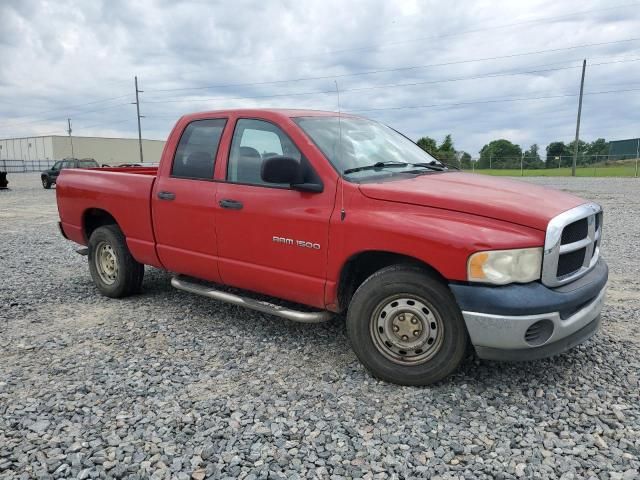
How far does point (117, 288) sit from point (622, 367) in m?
4.81

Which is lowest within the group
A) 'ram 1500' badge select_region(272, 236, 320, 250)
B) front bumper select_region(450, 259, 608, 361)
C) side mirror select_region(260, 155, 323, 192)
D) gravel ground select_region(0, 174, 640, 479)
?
gravel ground select_region(0, 174, 640, 479)

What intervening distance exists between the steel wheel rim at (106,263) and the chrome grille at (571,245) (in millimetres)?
4390

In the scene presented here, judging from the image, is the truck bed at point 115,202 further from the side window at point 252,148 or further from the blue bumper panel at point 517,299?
the blue bumper panel at point 517,299

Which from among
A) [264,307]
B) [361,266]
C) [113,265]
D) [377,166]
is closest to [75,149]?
[113,265]

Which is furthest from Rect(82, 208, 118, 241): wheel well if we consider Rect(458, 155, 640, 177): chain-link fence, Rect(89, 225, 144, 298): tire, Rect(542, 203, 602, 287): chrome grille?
Rect(458, 155, 640, 177): chain-link fence

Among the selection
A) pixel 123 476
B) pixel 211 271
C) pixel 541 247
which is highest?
pixel 541 247

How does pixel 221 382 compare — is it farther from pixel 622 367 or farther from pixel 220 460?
pixel 622 367

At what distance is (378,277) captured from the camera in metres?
3.47

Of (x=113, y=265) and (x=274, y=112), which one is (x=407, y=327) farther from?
(x=113, y=265)

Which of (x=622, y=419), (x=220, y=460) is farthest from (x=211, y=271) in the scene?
(x=622, y=419)

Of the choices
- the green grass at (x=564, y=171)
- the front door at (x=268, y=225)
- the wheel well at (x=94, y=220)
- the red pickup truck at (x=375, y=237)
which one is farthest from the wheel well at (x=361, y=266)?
the green grass at (x=564, y=171)

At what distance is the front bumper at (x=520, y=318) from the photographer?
119 inches

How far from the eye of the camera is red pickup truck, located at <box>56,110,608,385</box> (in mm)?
3082

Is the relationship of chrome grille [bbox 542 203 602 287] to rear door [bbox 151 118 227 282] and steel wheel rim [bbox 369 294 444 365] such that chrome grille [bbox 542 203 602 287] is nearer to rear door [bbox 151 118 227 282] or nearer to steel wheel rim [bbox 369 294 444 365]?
steel wheel rim [bbox 369 294 444 365]
